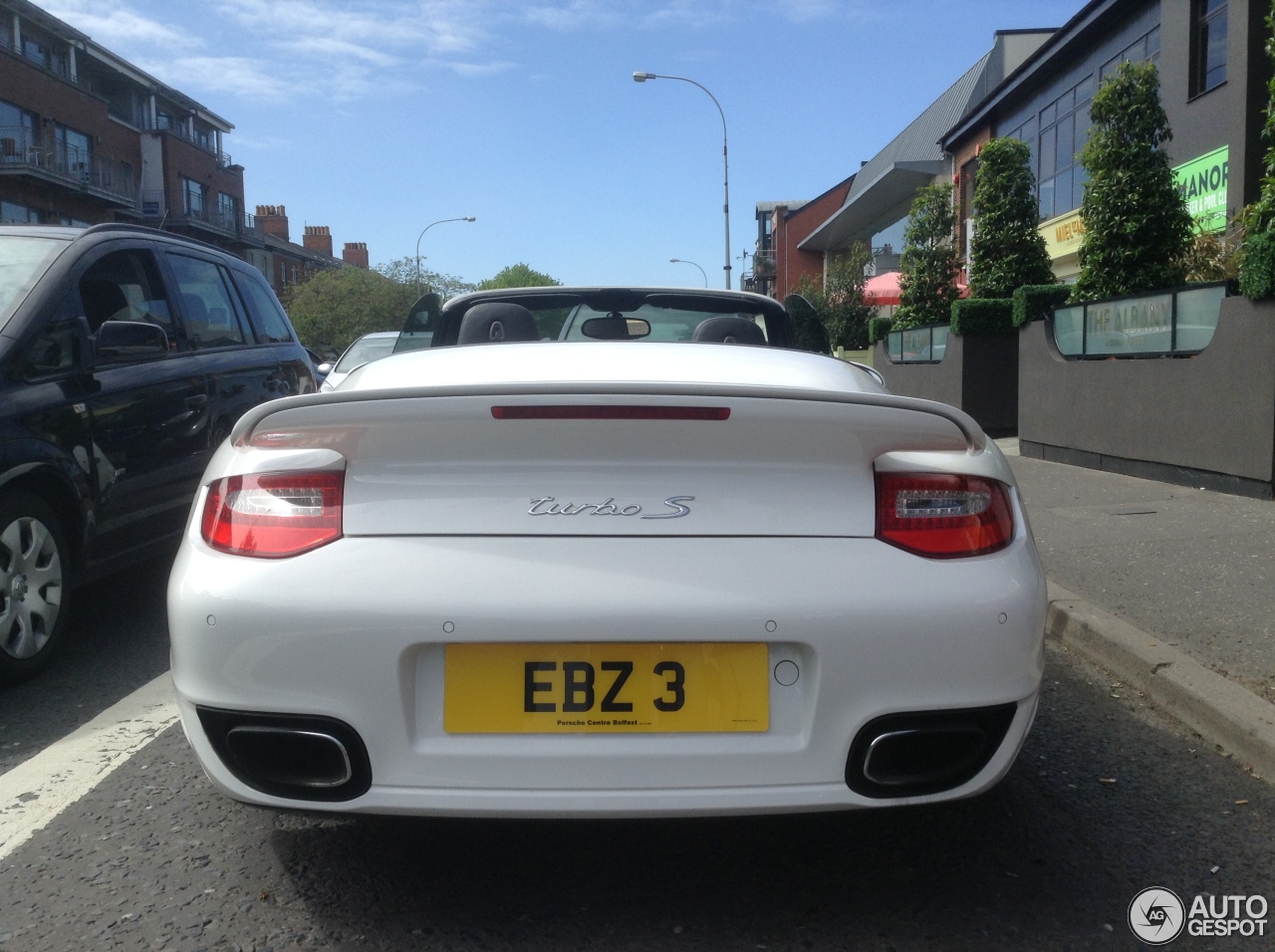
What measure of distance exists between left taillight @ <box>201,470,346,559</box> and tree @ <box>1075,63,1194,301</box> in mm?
12287

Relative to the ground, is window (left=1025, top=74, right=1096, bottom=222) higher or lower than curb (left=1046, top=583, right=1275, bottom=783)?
higher

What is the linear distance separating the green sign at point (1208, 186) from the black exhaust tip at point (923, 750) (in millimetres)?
16476

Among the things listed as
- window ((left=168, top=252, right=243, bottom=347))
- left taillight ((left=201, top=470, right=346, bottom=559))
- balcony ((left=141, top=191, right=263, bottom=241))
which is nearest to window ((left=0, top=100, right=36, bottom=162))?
balcony ((left=141, top=191, right=263, bottom=241))

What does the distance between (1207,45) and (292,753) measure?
1957 cm

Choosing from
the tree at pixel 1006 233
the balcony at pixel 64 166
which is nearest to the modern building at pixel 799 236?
the balcony at pixel 64 166

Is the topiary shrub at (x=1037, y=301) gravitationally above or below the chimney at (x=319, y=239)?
below

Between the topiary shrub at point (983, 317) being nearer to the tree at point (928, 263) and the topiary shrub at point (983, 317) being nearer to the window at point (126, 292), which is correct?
the tree at point (928, 263)

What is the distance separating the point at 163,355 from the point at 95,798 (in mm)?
2812

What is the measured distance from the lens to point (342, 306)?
57938 mm

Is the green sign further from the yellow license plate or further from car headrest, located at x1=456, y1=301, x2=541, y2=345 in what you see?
the yellow license plate

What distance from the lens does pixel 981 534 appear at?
2559mm

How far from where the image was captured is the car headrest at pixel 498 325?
4.59 metres

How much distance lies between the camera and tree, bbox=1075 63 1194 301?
13.1 metres

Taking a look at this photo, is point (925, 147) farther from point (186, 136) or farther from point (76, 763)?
point (76, 763)
